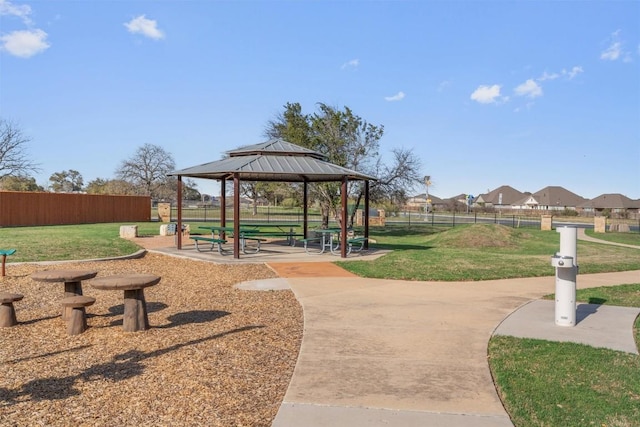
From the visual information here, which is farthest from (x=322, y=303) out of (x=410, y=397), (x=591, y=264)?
(x=591, y=264)

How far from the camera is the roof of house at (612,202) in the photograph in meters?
73.8

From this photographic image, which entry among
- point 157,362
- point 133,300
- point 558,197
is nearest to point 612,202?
point 558,197

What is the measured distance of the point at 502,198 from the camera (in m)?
98.2

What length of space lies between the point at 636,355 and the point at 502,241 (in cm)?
1601

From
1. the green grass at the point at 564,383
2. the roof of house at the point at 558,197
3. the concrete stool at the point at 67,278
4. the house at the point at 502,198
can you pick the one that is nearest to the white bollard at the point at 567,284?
the green grass at the point at 564,383

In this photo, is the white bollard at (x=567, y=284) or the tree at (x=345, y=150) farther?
the tree at (x=345, y=150)

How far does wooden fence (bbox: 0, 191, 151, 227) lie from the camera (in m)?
27.1

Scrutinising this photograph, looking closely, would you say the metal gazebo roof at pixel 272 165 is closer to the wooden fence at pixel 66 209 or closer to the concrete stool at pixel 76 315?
the concrete stool at pixel 76 315

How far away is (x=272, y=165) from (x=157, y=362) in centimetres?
915

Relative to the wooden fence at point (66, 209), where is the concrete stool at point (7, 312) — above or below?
below

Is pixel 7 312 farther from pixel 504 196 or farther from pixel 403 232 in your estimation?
pixel 504 196

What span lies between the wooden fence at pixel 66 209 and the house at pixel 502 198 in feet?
244

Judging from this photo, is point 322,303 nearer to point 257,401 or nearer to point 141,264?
point 257,401

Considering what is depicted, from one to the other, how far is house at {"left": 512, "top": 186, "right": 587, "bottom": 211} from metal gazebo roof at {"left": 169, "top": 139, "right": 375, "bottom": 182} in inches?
3071
